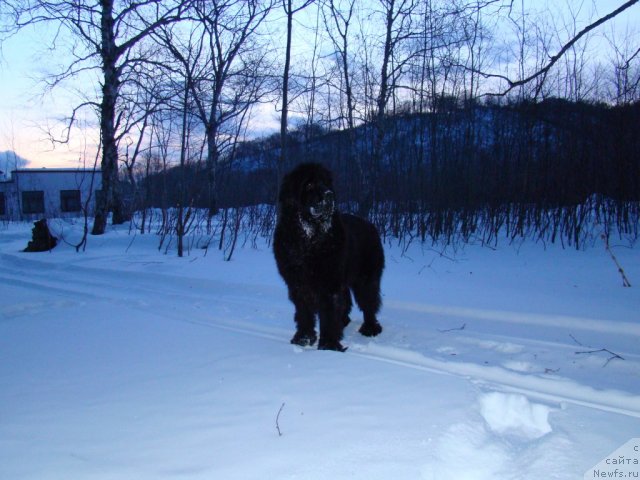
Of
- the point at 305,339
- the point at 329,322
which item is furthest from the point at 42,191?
the point at 329,322

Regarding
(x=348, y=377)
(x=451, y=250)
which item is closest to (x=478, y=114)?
(x=451, y=250)

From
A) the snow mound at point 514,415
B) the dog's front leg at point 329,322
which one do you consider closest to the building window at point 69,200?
the dog's front leg at point 329,322

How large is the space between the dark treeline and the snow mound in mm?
6834

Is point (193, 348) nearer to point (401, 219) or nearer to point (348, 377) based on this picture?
point (348, 377)

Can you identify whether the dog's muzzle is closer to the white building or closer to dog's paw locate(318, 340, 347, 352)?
dog's paw locate(318, 340, 347, 352)

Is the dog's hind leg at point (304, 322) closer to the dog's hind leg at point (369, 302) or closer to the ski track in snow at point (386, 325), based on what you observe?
the ski track in snow at point (386, 325)

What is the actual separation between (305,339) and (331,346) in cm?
29

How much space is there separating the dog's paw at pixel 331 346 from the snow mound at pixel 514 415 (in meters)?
1.55

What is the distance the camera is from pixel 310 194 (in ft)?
12.8

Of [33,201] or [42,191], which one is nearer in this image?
[33,201]

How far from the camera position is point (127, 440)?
2322mm

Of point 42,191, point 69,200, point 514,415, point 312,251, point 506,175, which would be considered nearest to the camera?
Result: point 514,415

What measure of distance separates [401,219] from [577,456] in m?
9.19

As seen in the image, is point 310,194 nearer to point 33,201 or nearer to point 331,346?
point 331,346
